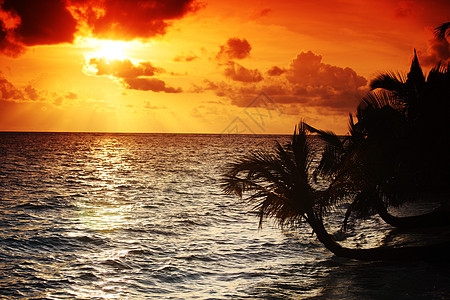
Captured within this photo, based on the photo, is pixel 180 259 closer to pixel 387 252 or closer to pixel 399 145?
pixel 387 252

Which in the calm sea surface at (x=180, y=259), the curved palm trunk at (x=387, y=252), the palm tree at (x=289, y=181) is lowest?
the calm sea surface at (x=180, y=259)

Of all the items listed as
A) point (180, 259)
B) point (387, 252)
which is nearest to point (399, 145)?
point (387, 252)

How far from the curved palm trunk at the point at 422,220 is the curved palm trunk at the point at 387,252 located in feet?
9.33

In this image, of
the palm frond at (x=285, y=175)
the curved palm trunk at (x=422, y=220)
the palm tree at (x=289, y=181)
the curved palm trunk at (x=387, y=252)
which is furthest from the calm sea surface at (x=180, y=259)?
the palm frond at (x=285, y=175)

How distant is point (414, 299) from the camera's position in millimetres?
8195

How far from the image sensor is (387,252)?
10797 millimetres

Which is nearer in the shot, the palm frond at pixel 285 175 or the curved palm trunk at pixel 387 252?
the curved palm trunk at pixel 387 252

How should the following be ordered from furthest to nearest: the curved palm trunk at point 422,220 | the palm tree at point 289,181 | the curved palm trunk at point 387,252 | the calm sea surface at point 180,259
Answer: the curved palm trunk at point 422,220
the palm tree at point 289,181
the curved palm trunk at point 387,252
the calm sea surface at point 180,259

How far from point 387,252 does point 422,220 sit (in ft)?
12.8

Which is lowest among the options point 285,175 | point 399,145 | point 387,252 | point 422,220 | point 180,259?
point 180,259

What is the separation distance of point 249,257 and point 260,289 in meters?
3.28

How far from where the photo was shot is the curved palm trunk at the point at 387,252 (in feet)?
33.1

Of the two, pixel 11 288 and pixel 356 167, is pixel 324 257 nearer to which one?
pixel 356 167

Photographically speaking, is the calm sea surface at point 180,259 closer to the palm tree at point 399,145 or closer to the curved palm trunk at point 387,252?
the curved palm trunk at point 387,252
